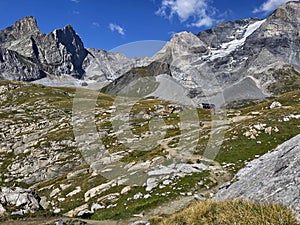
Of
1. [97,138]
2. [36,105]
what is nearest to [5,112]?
[36,105]

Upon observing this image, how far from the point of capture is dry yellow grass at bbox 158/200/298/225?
35.3 ft

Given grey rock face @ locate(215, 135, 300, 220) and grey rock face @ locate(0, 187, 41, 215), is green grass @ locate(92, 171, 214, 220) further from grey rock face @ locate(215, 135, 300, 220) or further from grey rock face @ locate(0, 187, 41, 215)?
grey rock face @ locate(215, 135, 300, 220)

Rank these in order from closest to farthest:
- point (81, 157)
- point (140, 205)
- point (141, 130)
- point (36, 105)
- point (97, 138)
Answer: point (140, 205)
point (81, 157)
point (97, 138)
point (141, 130)
point (36, 105)

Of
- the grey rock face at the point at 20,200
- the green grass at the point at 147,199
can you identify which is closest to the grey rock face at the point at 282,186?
the green grass at the point at 147,199

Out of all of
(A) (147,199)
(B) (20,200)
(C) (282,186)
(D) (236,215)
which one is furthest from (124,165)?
(D) (236,215)

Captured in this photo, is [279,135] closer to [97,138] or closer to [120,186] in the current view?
[120,186]

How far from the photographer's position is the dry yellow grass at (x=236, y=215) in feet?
35.3

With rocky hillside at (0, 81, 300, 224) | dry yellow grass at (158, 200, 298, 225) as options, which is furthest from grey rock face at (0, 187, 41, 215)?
dry yellow grass at (158, 200, 298, 225)

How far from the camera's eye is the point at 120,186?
47.1m

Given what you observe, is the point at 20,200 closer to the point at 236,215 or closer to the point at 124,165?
the point at 124,165

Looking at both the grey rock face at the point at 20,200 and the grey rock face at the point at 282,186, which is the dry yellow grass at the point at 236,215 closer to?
the grey rock face at the point at 282,186

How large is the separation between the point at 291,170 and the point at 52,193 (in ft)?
151

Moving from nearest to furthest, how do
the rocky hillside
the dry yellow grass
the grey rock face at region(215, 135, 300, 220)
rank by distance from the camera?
1. the dry yellow grass
2. the grey rock face at region(215, 135, 300, 220)
3. the rocky hillside

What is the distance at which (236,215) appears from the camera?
12031 millimetres
